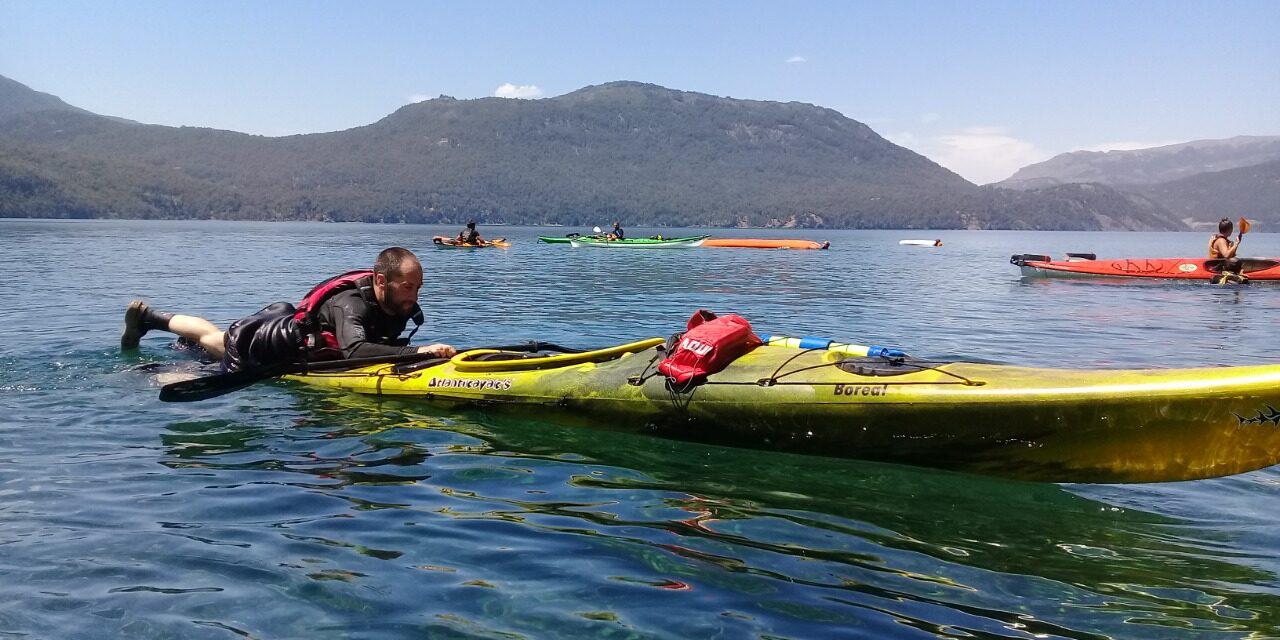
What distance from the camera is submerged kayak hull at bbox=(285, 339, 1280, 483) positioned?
19.4 feet

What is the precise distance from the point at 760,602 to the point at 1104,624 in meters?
1.71

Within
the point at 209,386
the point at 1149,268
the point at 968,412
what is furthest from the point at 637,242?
the point at 968,412

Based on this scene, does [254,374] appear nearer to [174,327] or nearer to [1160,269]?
[174,327]

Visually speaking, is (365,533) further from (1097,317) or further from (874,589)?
(1097,317)

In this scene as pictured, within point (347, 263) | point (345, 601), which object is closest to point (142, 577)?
point (345, 601)

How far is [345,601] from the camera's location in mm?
4809

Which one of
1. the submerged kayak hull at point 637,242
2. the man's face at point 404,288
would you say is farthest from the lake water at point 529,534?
the submerged kayak hull at point 637,242

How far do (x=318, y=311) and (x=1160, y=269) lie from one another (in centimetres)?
2692

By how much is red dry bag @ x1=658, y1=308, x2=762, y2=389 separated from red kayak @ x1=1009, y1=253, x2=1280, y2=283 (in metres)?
24.6

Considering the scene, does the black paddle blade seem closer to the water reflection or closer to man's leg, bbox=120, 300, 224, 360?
the water reflection

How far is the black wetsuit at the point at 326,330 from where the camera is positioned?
32.0 ft

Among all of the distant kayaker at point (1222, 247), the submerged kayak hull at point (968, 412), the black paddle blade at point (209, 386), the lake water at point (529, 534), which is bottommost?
the lake water at point (529, 534)

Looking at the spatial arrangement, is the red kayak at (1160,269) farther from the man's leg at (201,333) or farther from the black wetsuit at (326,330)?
the man's leg at (201,333)

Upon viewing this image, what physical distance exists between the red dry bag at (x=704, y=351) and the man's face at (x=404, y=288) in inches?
114
